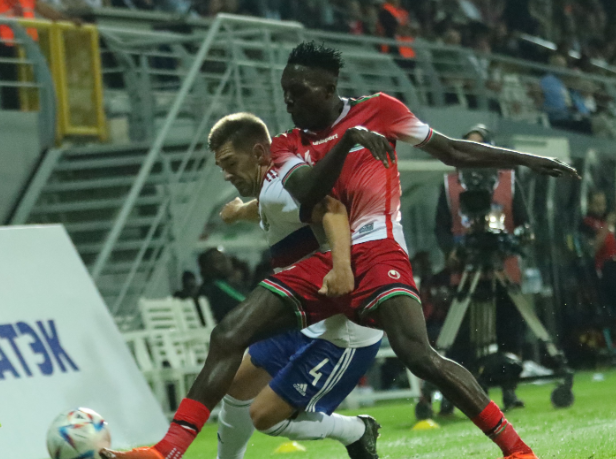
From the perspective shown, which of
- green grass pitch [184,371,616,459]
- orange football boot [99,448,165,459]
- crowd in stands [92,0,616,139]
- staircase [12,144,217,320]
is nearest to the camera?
orange football boot [99,448,165,459]

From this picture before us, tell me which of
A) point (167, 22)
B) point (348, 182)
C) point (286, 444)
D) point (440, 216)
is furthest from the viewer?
point (167, 22)

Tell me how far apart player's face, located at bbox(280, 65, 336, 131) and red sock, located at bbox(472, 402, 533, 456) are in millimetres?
1510

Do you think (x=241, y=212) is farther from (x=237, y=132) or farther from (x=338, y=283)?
(x=338, y=283)

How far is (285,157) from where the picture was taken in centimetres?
518

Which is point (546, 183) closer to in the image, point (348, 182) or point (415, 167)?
point (415, 167)

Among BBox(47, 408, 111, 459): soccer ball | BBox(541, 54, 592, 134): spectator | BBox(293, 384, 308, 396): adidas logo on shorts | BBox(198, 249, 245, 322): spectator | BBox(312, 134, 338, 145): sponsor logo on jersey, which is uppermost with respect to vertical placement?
BBox(312, 134, 338, 145): sponsor logo on jersey

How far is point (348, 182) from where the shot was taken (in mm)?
5219

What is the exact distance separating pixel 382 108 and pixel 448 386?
1.31 m

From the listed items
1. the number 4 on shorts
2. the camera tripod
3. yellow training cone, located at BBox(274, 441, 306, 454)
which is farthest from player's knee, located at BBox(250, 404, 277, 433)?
the camera tripod

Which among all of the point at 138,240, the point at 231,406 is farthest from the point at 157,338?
the point at 231,406

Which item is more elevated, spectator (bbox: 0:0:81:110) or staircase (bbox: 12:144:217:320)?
spectator (bbox: 0:0:81:110)

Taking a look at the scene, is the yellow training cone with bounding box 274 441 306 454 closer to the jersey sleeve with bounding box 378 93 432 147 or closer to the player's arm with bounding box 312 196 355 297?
the player's arm with bounding box 312 196 355 297

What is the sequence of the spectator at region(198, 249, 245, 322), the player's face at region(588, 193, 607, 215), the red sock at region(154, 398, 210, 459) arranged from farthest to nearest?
the player's face at region(588, 193, 607, 215) → the spectator at region(198, 249, 245, 322) → the red sock at region(154, 398, 210, 459)

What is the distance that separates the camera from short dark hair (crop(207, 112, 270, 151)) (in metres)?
5.38
